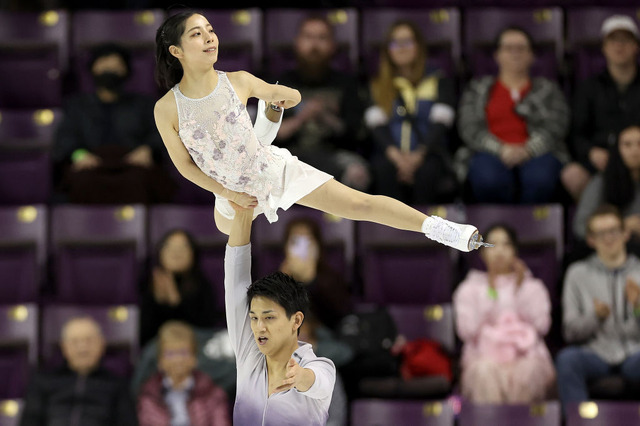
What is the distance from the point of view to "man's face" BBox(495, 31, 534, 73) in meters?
7.73

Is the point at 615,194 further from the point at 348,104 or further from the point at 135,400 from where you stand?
the point at 135,400

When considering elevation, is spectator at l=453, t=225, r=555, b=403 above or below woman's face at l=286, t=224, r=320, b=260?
below

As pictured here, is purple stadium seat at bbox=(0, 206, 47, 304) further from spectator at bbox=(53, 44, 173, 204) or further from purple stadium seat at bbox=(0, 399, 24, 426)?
purple stadium seat at bbox=(0, 399, 24, 426)

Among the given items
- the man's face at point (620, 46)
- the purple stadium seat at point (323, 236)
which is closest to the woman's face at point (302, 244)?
the purple stadium seat at point (323, 236)

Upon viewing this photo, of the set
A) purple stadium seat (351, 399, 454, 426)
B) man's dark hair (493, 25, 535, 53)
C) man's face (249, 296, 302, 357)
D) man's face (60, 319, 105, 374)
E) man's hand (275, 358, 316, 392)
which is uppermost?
man's dark hair (493, 25, 535, 53)

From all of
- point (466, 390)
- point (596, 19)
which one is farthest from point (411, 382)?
point (596, 19)

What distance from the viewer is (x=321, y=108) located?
7.68 m

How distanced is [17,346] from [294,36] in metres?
2.98

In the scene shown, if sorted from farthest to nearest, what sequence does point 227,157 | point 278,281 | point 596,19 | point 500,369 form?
point 596,19, point 500,369, point 227,157, point 278,281

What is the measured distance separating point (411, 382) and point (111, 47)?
10.4 ft

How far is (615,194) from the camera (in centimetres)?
723

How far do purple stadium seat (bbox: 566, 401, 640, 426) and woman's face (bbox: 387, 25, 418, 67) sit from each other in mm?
Answer: 2633

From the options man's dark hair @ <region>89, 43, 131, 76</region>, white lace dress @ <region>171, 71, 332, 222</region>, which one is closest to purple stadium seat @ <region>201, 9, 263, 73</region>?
man's dark hair @ <region>89, 43, 131, 76</region>

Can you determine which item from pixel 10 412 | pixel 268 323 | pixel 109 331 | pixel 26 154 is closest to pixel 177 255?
pixel 109 331
